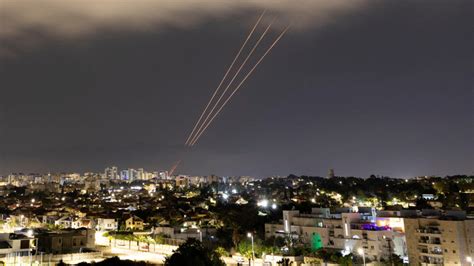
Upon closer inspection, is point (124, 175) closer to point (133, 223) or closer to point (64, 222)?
point (64, 222)

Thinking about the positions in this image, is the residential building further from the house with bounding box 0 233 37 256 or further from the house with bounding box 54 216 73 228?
the house with bounding box 54 216 73 228

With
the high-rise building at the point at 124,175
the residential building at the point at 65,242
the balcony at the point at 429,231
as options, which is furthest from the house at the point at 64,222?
the high-rise building at the point at 124,175

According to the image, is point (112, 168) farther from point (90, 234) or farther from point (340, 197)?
point (90, 234)

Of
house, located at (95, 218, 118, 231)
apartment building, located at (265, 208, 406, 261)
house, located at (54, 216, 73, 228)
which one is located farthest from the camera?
house, located at (54, 216, 73, 228)

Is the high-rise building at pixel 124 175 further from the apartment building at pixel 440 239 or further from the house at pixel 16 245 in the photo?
the apartment building at pixel 440 239

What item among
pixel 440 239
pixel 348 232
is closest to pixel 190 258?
pixel 440 239

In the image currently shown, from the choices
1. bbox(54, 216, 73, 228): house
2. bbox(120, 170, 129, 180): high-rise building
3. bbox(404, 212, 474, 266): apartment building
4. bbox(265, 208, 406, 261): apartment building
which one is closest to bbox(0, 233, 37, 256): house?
bbox(265, 208, 406, 261): apartment building
